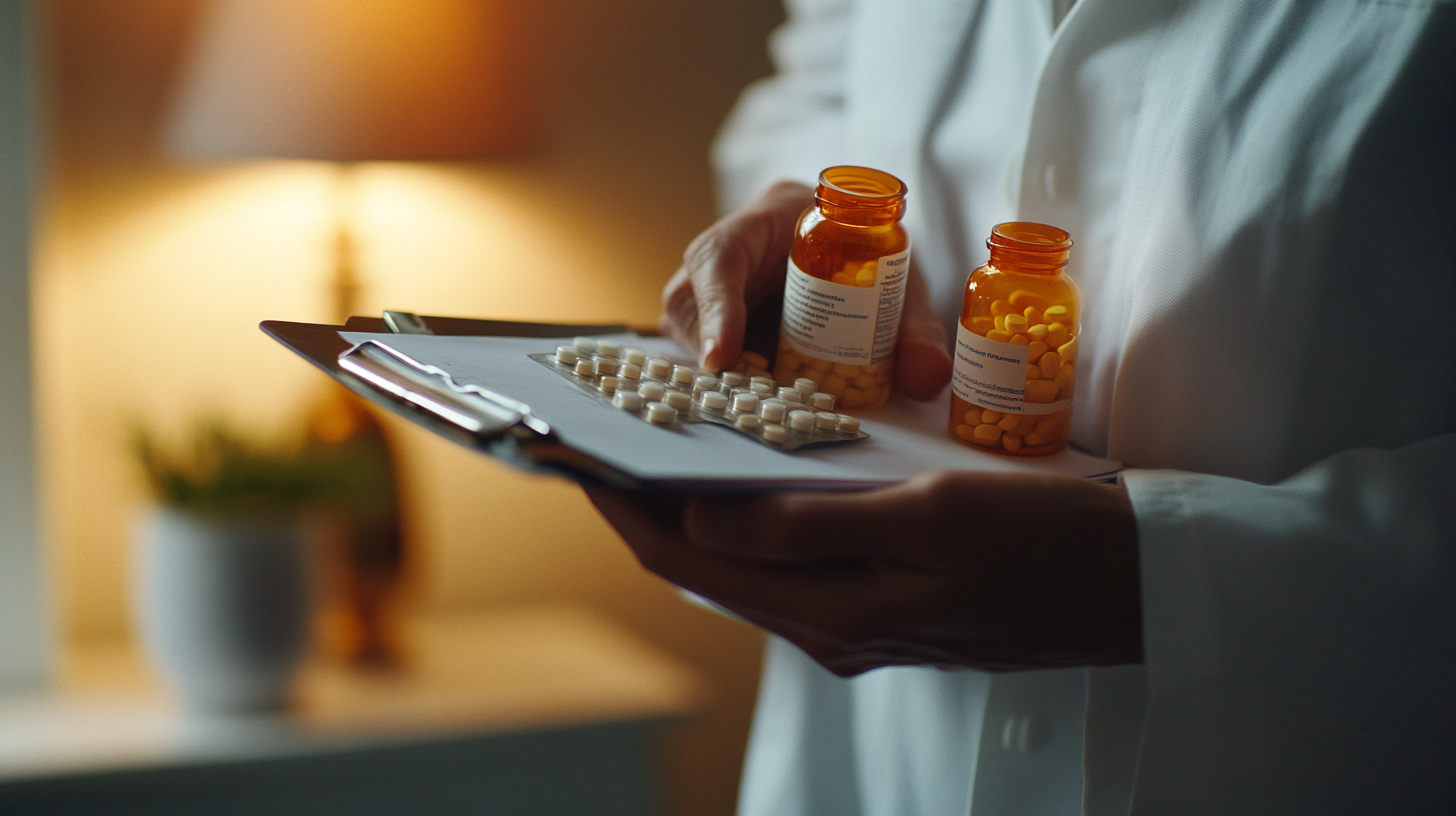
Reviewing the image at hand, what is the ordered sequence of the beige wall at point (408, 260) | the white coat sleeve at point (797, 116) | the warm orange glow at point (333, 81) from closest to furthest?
the white coat sleeve at point (797, 116) → the warm orange glow at point (333, 81) → the beige wall at point (408, 260)

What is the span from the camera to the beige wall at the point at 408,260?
1.12 metres

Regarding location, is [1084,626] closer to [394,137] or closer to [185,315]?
[394,137]

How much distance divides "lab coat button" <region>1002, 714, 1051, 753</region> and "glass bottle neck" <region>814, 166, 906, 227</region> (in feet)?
0.84

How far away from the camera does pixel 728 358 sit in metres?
0.52

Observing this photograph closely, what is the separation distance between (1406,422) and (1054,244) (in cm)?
17

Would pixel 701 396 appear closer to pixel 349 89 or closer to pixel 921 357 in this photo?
pixel 921 357

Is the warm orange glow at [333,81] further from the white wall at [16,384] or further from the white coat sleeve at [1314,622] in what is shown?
the white coat sleeve at [1314,622]

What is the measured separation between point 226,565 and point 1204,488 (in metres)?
0.87

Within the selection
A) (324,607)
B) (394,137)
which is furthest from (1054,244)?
(324,607)

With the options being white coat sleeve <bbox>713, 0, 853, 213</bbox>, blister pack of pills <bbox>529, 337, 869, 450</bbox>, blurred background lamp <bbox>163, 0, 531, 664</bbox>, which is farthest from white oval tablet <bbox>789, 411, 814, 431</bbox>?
blurred background lamp <bbox>163, 0, 531, 664</bbox>

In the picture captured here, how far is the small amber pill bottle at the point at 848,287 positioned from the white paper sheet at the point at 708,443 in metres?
0.02

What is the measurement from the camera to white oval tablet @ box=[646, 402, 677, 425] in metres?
0.43

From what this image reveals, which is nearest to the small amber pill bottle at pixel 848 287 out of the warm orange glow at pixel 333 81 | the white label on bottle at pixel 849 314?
the white label on bottle at pixel 849 314

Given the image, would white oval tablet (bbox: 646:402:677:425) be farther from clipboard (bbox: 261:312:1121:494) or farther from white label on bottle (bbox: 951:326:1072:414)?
white label on bottle (bbox: 951:326:1072:414)
